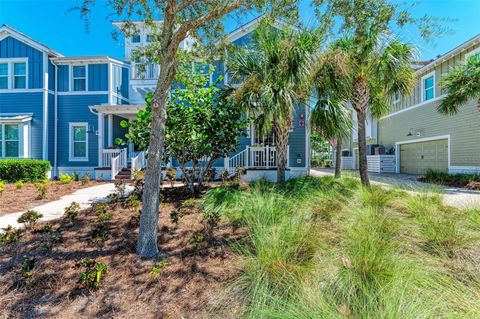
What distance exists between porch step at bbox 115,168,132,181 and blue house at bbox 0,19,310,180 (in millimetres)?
99

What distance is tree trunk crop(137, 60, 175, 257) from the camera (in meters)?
3.72

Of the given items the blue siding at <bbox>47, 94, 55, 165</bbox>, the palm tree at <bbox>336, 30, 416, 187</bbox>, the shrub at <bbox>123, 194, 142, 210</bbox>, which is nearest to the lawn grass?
the shrub at <bbox>123, 194, 142, 210</bbox>

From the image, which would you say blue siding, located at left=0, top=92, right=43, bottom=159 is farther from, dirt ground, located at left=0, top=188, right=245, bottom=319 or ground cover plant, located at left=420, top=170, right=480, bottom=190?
ground cover plant, located at left=420, top=170, right=480, bottom=190

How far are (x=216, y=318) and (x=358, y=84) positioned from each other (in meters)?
7.67

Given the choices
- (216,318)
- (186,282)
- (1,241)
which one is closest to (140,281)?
(186,282)

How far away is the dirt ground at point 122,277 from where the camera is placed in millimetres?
2699

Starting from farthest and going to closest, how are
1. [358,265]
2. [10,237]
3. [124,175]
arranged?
[124,175] < [10,237] < [358,265]

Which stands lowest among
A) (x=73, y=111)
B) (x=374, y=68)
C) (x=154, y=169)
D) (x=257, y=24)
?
(x=154, y=169)

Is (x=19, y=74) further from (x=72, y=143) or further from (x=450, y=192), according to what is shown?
(x=450, y=192)

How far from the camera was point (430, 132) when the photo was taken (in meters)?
15.8

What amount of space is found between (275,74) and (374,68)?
2983 mm

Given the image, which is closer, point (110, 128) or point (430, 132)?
point (110, 128)

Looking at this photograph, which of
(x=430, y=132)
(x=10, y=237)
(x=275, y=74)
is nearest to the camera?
(x=10, y=237)

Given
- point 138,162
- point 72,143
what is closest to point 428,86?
point 138,162
